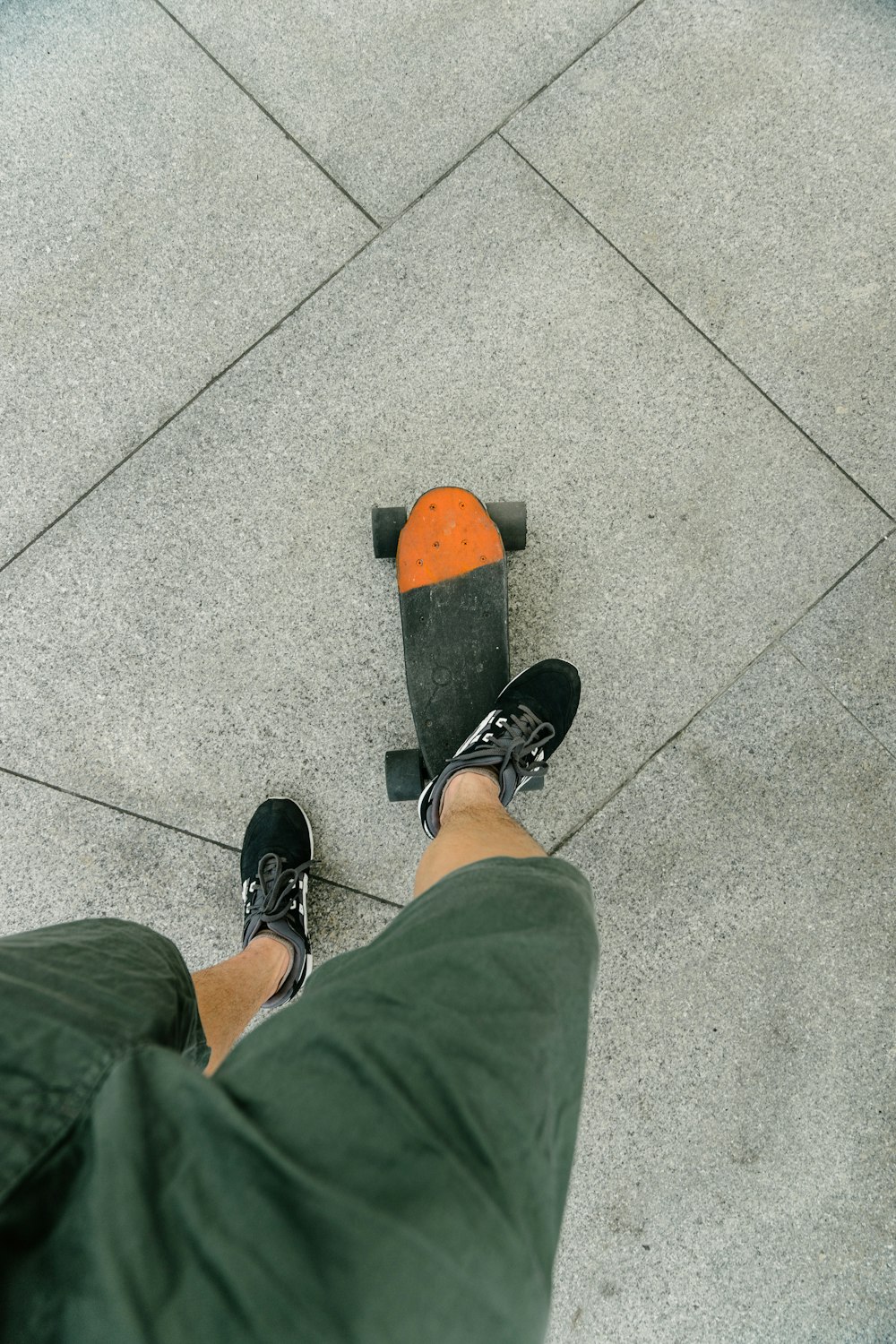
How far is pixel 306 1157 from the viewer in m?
0.72

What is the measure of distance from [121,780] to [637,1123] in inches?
56.4

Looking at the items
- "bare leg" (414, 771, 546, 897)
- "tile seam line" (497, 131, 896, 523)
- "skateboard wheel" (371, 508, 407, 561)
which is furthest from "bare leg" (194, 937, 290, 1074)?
"tile seam line" (497, 131, 896, 523)

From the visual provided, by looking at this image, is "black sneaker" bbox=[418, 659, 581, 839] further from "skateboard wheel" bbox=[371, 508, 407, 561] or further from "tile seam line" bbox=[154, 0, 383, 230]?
"tile seam line" bbox=[154, 0, 383, 230]

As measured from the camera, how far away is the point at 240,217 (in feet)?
6.28

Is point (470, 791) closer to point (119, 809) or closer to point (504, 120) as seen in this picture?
point (119, 809)

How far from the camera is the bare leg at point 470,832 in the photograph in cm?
146

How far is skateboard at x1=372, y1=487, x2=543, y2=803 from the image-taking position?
180cm

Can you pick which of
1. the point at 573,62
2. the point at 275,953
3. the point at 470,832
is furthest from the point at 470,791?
the point at 573,62

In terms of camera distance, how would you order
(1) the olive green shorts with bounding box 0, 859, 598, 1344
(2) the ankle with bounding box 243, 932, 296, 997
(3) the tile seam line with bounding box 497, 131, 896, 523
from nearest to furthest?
1. (1) the olive green shorts with bounding box 0, 859, 598, 1344
2. (2) the ankle with bounding box 243, 932, 296, 997
3. (3) the tile seam line with bounding box 497, 131, 896, 523

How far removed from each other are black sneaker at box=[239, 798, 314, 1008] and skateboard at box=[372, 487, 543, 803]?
258 millimetres

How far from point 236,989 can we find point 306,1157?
92cm

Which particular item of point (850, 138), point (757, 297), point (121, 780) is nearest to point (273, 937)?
point (121, 780)

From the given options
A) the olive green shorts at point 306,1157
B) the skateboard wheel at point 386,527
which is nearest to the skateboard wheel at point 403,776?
the skateboard wheel at point 386,527

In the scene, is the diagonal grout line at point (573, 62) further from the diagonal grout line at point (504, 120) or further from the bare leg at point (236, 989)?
the bare leg at point (236, 989)
